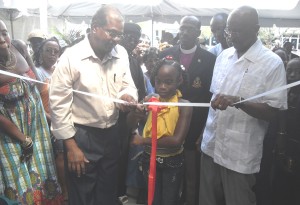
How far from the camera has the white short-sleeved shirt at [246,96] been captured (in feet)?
7.79

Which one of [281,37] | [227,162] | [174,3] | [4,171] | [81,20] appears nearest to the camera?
[227,162]

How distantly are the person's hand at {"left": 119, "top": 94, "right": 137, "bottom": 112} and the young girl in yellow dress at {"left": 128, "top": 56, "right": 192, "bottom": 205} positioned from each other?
0.92ft

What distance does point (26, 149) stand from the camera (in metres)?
2.83

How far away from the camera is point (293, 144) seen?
3.04 meters

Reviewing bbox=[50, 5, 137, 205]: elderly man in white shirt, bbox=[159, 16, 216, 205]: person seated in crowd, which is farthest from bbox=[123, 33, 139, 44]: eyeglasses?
bbox=[50, 5, 137, 205]: elderly man in white shirt

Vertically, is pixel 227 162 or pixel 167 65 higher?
pixel 167 65

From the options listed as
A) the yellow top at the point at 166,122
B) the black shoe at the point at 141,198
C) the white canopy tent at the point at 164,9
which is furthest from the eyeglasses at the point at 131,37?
the white canopy tent at the point at 164,9

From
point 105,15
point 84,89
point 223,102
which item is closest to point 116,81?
point 84,89

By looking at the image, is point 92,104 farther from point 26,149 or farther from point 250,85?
point 250,85

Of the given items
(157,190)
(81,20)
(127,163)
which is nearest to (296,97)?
(157,190)

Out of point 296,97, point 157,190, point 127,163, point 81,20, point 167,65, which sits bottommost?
point 127,163

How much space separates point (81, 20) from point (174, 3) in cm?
A: 374

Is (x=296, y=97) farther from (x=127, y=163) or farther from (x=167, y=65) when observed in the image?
(x=127, y=163)

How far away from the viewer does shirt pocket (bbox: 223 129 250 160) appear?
98.0 inches
